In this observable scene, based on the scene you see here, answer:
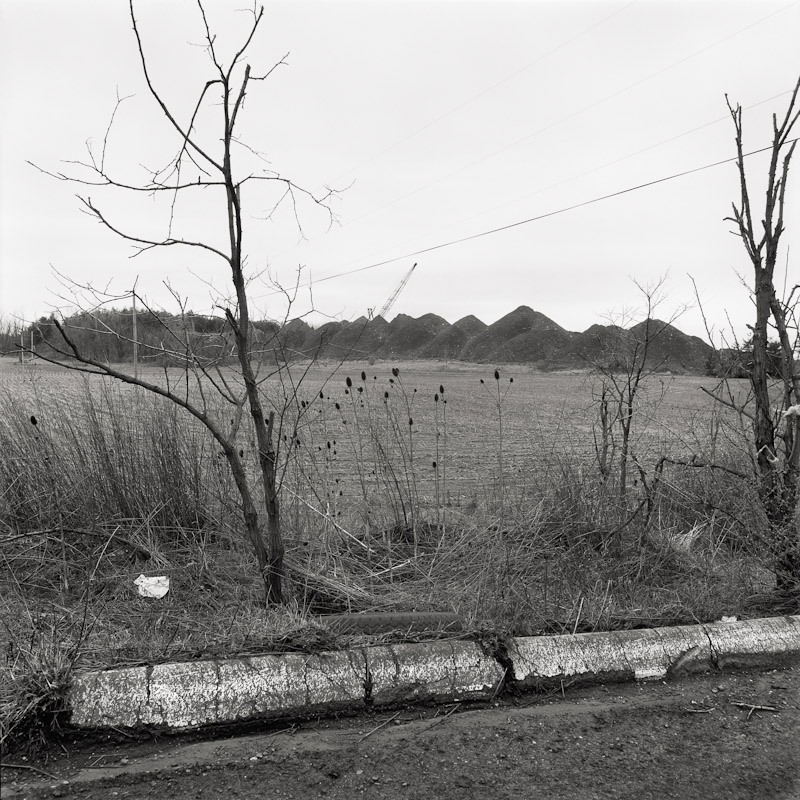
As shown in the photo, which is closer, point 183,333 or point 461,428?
point 183,333

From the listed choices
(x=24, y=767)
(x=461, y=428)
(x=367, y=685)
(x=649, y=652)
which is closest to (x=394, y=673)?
(x=367, y=685)

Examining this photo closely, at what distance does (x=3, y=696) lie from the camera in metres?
2.46

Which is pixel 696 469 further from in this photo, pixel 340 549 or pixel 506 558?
pixel 340 549

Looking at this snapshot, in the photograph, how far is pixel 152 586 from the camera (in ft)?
11.7

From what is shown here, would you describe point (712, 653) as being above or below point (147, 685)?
below

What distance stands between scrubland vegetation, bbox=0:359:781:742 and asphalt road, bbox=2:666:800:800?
0.35 m

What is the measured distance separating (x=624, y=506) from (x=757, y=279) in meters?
1.59

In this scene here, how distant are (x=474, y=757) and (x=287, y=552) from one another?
6.58 ft

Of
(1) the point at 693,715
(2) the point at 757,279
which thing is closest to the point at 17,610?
(1) the point at 693,715

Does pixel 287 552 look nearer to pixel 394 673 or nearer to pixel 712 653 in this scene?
pixel 394 673

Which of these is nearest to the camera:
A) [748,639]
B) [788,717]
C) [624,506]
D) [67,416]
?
[788,717]

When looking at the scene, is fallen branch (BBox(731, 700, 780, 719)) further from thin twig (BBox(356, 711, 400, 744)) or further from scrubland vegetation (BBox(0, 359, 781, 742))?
thin twig (BBox(356, 711, 400, 744))

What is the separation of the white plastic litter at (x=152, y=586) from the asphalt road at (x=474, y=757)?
1.12 meters

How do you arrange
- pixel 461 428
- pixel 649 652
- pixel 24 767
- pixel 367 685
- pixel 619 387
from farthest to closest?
1. pixel 461 428
2. pixel 619 387
3. pixel 649 652
4. pixel 367 685
5. pixel 24 767
